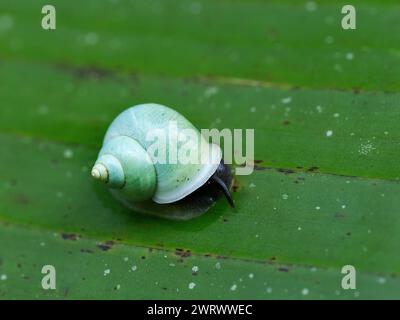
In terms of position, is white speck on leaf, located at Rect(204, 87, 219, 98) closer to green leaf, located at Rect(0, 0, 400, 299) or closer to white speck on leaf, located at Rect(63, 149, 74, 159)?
green leaf, located at Rect(0, 0, 400, 299)

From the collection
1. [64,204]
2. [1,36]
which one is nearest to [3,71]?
[1,36]

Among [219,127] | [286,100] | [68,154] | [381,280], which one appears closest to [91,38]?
[68,154]

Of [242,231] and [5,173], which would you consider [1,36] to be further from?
[242,231]

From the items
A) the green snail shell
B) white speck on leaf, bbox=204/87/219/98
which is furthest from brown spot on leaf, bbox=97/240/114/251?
white speck on leaf, bbox=204/87/219/98

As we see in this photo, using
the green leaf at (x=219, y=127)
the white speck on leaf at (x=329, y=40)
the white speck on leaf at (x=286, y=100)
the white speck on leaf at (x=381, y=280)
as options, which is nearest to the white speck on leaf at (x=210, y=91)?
the green leaf at (x=219, y=127)

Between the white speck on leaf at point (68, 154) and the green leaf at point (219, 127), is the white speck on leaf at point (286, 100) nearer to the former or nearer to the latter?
the green leaf at point (219, 127)
